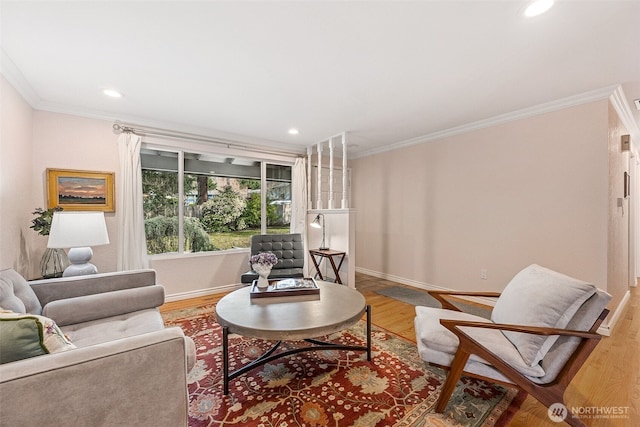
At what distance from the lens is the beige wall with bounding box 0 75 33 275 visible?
212 cm

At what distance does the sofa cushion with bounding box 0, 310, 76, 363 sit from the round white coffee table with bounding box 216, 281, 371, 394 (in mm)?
842

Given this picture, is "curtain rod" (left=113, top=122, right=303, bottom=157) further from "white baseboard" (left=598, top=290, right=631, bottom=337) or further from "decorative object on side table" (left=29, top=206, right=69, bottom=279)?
"white baseboard" (left=598, top=290, right=631, bottom=337)

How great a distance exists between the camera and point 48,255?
261 centimetres

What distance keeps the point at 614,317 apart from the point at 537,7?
125 inches

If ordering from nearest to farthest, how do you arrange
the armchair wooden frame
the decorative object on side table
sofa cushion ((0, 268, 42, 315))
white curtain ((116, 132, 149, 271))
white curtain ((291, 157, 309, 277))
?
the armchair wooden frame → sofa cushion ((0, 268, 42, 315)) → the decorative object on side table → white curtain ((116, 132, 149, 271)) → white curtain ((291, 157, 309, 277))

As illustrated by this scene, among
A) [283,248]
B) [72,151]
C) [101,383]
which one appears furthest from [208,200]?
[101,383]

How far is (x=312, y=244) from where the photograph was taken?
4695mm

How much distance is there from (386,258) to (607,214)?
2.82 meters

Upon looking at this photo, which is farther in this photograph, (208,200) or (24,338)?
(208,200)

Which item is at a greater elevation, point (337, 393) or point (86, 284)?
point (86, 284)

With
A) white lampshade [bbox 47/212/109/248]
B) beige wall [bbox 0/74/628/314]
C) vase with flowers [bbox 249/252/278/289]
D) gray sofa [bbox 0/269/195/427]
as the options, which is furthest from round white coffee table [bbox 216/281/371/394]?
beige wall [bbox 0/74/628/314]

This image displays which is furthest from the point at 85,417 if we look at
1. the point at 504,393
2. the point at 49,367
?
the point at 504,393
